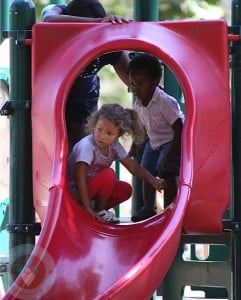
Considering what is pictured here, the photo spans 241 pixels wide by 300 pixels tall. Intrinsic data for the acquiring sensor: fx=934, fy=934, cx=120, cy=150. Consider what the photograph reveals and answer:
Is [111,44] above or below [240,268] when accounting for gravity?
above

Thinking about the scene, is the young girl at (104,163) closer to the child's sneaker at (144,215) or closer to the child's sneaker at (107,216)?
the child's sneaker at (107,216)

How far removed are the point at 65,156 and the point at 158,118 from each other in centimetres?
66

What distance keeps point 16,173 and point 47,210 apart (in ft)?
1.80

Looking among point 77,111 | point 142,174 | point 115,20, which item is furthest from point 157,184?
point 115,20

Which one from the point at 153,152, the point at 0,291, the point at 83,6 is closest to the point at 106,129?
the point at 153,152

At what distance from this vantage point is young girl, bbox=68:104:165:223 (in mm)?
4473

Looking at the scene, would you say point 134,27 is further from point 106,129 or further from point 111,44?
point 106,129

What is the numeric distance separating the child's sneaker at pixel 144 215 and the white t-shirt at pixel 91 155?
34cm

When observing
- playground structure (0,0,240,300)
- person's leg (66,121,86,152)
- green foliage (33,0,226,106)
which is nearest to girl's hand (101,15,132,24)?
playground structure (0,0,240,300)

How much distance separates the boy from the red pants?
17cm

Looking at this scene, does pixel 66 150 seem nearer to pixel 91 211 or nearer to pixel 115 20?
pixel 91 211

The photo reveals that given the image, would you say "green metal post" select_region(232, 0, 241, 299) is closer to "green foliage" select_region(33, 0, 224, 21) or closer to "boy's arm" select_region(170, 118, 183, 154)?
"boy's arm" select_region(170, 118, 183, 154)

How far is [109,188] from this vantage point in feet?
15.0

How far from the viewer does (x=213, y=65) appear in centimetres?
438
